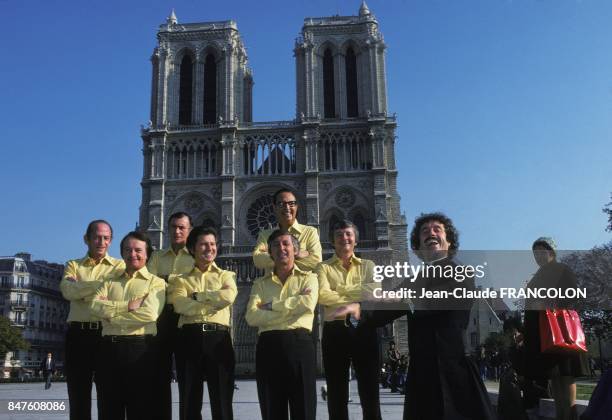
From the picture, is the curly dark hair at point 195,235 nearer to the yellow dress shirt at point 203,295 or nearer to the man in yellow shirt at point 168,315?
the yellow dress shirt at point 203,295

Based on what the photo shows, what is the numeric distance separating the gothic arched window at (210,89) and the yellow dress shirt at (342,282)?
38111 mm

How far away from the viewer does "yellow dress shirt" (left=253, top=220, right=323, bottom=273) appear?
6.01 metres

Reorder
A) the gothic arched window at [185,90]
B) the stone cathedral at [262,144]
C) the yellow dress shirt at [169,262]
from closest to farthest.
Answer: the yellow dress shirt at [169,262] < the stone cathedral at [262,144] < the gothic arched window at [185,90]

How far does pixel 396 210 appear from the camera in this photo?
130ft

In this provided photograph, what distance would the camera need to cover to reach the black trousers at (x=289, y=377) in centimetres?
486

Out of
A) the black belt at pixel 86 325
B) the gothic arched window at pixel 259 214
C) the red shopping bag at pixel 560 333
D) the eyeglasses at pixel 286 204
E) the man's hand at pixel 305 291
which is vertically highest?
the gothic arched window at pixel 259 214

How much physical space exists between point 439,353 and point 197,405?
7.90ft

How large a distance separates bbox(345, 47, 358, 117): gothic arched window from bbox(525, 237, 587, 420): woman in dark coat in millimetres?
36581

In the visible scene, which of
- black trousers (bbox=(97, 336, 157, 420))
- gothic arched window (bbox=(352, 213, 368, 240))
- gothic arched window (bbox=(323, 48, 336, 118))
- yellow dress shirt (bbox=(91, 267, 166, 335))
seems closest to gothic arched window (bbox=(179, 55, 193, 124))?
gothic arched window (bbox=(323, 48, 336, 118))

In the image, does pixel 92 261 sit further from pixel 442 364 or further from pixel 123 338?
pixel 442 364

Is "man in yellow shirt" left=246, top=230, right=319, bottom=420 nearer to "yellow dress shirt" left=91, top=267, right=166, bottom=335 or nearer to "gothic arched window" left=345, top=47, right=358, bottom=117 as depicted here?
"yellow dress shirt" left=91, top=267, right=166, bottom=335

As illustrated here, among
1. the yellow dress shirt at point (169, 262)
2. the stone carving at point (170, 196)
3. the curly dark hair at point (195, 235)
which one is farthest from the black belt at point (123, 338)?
the stone carving at point (170, 196)

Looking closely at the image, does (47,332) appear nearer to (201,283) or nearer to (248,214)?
(248,214)

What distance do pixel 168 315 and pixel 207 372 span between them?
81cm
